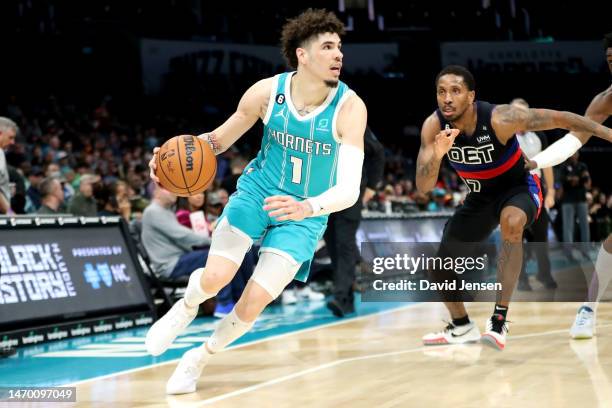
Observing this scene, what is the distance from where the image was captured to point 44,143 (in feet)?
55.4

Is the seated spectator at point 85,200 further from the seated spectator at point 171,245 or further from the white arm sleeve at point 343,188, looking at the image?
the white arm sleeve at point 343,188

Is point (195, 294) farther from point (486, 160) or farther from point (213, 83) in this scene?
point (213, 83)

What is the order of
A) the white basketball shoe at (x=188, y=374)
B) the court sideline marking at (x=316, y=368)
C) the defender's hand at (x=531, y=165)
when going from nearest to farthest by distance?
the court sideline marking at (x=316, y=368) → the white basketball shoe at (x=188, y=374) → the defender's hand at (x=531, y=165)

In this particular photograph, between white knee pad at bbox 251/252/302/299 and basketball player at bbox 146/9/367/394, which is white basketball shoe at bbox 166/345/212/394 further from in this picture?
white knee pad at bbox 251/252/302/299

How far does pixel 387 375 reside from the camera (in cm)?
530

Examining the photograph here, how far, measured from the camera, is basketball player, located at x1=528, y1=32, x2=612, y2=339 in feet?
20.9

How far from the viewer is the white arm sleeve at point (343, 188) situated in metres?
4.40

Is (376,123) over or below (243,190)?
below

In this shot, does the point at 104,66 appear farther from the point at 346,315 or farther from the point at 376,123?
the point at 346,315

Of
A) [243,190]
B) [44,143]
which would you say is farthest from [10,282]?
[44,143]

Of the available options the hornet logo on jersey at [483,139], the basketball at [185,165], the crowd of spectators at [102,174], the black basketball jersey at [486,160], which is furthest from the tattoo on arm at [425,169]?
the crowd of spectators at [102,174]

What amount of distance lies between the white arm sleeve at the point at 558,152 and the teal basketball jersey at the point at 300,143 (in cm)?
203

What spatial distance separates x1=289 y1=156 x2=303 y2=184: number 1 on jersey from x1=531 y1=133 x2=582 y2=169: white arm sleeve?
2196 millimetres

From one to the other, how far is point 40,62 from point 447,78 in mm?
18401
